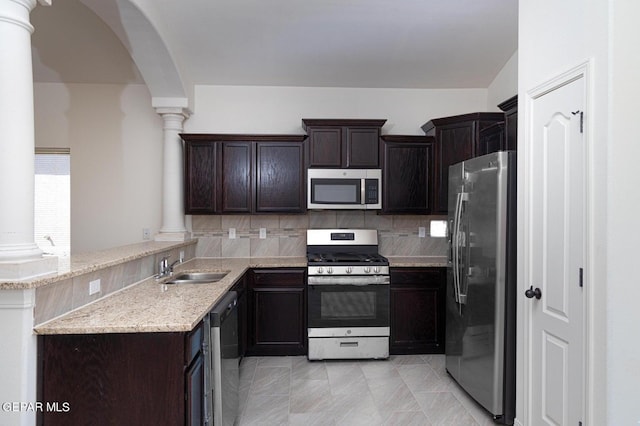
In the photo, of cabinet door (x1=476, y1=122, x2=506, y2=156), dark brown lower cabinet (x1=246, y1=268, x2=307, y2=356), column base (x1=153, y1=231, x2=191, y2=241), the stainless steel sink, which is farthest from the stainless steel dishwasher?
cabinet door (x1=476, y1=122, x2=506, y2=156)

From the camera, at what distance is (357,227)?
13.9 feet

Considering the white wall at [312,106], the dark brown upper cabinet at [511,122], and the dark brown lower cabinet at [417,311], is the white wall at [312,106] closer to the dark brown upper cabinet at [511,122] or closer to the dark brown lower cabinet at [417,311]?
the dark brown upper cabinet at [511,122]

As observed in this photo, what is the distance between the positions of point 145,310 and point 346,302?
2.00m

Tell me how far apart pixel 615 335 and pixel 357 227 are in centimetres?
274

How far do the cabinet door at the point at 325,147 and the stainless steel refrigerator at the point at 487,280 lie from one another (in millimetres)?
1290

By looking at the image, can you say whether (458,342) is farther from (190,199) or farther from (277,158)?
(190,199)

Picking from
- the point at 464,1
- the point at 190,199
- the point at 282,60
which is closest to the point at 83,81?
the point at 190,199

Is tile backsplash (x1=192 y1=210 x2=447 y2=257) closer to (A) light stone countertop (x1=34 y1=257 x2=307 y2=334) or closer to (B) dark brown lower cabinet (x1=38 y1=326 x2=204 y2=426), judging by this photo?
(A) light stone countertop (x1=34 y1=257 x2=307 y2=334)

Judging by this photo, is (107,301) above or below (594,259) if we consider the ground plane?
below

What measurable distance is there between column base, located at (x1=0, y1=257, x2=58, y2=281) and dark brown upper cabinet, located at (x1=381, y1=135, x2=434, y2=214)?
2938 millimetres

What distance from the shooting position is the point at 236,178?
384cm

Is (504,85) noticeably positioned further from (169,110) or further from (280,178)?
(169,110)

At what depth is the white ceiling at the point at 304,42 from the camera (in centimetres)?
304

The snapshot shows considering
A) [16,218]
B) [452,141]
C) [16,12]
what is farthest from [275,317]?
[16,12]
